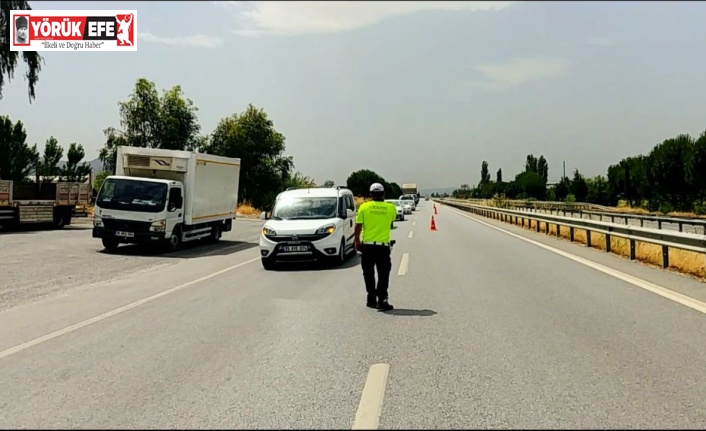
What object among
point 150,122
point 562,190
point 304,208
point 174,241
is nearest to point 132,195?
point 174,241

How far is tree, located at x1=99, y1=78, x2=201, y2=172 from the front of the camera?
161ft

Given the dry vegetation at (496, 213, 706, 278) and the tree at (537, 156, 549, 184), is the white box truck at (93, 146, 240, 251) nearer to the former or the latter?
the dry vegetation at (496, 213, 706, 278)

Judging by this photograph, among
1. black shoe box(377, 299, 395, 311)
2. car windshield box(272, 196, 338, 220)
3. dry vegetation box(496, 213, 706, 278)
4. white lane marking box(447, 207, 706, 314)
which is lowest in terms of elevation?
black shoe box(377, 299, 395, 311)

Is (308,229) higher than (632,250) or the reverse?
higher

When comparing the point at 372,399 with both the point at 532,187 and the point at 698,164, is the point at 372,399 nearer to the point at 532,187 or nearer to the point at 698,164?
the point at 698,164

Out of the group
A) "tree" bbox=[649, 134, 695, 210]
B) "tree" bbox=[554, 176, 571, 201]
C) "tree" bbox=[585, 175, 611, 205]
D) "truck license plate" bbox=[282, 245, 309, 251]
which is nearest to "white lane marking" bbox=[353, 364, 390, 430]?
"truck license plate" bbox=[282, 245, 309, 251]

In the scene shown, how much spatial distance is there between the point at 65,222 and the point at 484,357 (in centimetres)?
2712

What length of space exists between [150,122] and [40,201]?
82.0ft

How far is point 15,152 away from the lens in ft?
159

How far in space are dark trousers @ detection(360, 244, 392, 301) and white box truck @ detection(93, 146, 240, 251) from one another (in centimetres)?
1057

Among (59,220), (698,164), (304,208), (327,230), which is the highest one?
(698,164)

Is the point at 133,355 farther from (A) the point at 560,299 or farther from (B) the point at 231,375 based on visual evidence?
(A) the point at 560,299

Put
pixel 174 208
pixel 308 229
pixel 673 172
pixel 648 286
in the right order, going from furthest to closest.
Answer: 1. pixel 673 172
2. pixel 174 208
3. pixel 308 229
4. pixel 648 286

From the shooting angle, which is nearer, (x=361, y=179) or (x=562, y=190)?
(x=562, y=190)
